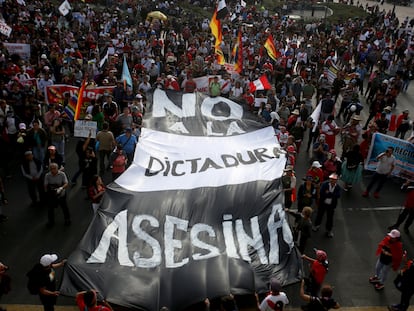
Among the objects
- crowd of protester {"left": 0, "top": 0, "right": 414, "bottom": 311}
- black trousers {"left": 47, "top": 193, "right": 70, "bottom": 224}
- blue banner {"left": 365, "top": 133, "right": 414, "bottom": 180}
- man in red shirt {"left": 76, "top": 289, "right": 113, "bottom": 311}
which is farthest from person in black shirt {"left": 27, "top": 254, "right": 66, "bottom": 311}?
blue banner {"left": 365, "top": 133, "right": 414, "bottom": 180}

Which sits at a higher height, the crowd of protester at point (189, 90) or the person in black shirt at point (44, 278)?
the crowd of protester at point (189, 90)

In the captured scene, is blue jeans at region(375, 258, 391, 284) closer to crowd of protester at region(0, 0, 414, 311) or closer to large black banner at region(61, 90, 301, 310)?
crowd of protester at region(0, 0, 414, 311)

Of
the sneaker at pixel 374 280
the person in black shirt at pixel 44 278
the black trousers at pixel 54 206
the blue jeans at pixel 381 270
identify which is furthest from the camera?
the black trousers at pixel 54 206

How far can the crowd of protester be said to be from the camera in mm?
9922

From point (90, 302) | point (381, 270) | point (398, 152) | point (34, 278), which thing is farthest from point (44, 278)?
point (398, 152)

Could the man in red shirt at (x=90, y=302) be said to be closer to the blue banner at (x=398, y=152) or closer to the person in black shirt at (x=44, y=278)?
the person in black shirt at (x=44, y=278)

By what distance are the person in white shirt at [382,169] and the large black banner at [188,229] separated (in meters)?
2.72

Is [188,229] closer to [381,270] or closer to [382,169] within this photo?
[381,270]

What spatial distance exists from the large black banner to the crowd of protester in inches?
23.9

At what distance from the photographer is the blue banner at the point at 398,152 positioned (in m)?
12.0

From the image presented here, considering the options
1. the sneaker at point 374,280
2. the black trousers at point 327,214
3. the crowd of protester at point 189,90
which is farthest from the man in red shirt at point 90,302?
the black trousers at point 327,214

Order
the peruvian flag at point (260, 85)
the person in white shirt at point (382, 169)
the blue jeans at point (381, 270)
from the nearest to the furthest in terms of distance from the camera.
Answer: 1. the blue jeans at point (381, 270)
2. the person in white shirt at point (382, 169)
3. the peruvian flag at point (260, 85)

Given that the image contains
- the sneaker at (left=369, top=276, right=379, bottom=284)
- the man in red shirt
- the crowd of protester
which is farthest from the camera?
the crowd of protester

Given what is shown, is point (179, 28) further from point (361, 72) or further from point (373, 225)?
point (373, 225)
